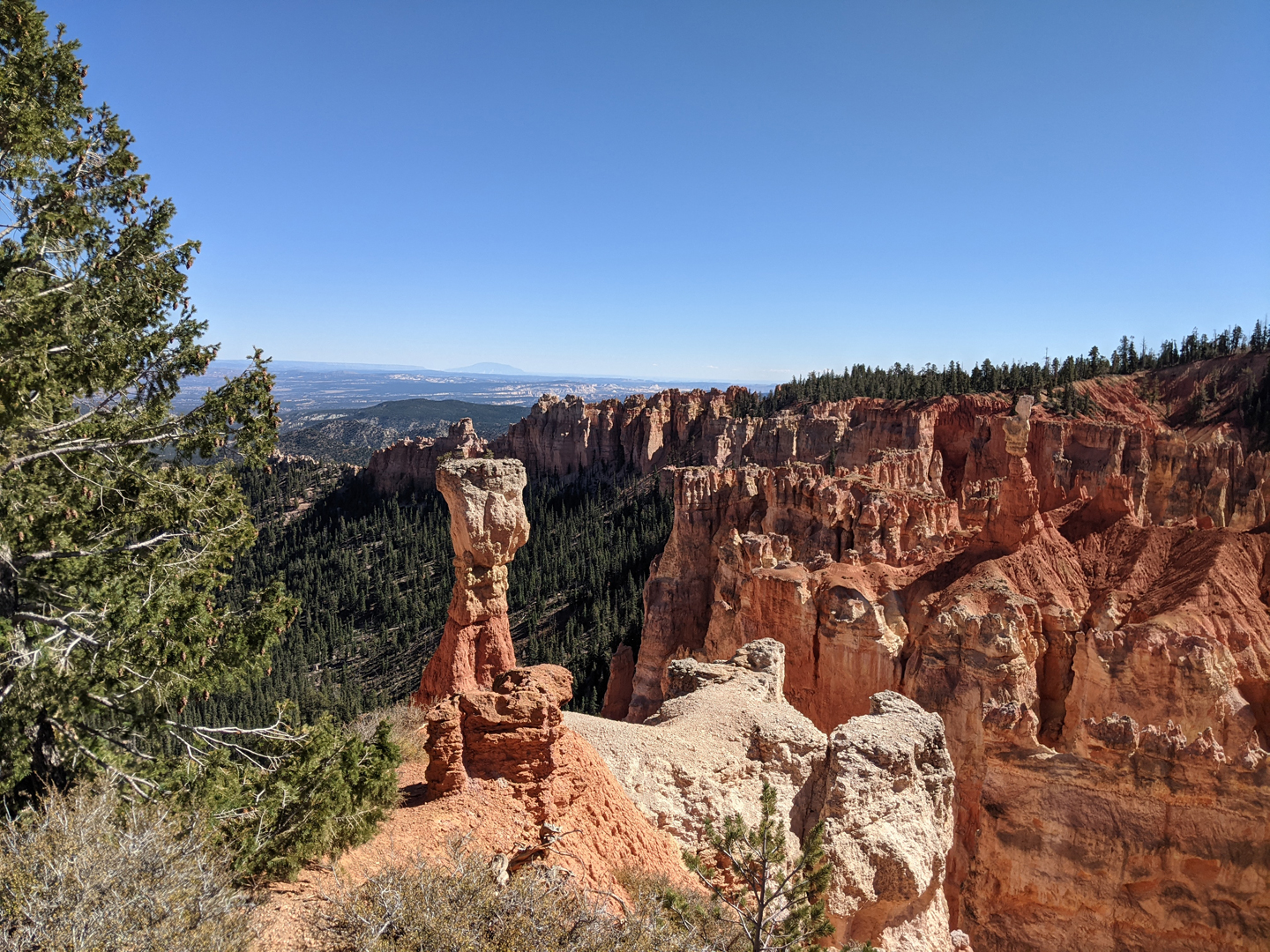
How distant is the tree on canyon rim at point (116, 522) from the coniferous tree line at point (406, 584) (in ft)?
80.6

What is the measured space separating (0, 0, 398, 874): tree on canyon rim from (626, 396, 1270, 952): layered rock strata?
912 centimetres

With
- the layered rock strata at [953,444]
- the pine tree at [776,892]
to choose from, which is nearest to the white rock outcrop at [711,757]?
the pine tree at [776,892]

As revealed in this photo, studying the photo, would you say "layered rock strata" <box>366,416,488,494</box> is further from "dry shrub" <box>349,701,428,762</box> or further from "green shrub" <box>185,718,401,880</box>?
"green shrub" <box>185,718,401,880</box>

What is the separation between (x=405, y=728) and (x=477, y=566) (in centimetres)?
362

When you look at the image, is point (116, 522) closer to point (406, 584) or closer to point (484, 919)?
point (484, 919)

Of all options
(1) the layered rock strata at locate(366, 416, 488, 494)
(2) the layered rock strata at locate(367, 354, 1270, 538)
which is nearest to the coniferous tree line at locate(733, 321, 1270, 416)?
(2) the layered rock strata at locate(367, 354, 1270, 538)

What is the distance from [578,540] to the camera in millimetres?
72562

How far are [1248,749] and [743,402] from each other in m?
74.4

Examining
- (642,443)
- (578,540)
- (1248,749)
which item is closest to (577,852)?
(1248,749)

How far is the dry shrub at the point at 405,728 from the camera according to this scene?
12391 mm

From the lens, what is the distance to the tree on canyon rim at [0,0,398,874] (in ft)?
28.9

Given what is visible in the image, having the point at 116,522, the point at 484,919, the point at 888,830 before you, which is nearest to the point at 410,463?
the point at 116,522

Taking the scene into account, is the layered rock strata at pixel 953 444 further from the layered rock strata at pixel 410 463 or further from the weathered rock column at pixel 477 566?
the weathered rock column at pixel 477 566

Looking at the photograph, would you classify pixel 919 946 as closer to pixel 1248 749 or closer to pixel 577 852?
pixel 577 852
